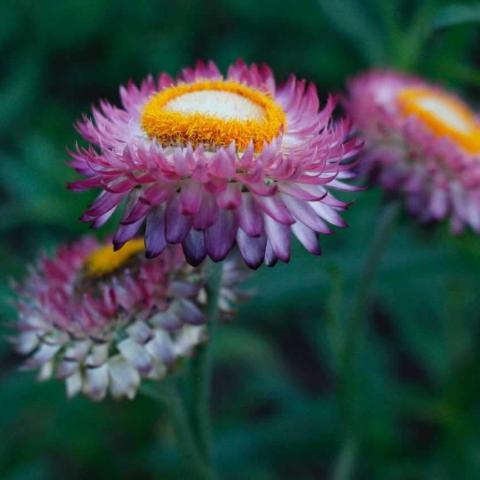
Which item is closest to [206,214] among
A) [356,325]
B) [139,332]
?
[139,332]

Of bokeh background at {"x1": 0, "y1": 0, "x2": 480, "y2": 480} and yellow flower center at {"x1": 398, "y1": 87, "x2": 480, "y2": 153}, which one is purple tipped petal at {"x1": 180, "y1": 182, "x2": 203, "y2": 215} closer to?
bokeh background at {"x1": 0, "y1": 0, "x2": 480, "y2": 480}

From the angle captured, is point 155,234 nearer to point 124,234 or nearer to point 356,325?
point 124,234

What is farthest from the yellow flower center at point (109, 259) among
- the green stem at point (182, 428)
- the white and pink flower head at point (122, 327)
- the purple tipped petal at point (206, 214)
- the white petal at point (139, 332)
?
the purple tipped petal at point (206, 214)

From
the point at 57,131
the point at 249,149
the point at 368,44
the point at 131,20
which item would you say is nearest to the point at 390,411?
the point at 368,44

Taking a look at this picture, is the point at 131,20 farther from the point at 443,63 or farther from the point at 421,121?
the point at 421,121

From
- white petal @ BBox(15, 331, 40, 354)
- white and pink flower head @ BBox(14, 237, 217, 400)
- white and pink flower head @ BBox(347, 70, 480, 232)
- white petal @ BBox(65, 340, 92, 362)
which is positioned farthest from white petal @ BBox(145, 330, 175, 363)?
white and pink flower head @ BBox(347, 70, 480, 232)

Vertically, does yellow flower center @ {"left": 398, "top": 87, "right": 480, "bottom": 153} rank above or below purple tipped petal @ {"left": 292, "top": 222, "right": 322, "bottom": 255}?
above
